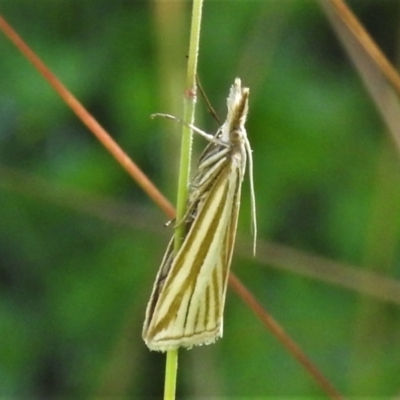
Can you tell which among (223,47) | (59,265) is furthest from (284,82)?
(59,265)

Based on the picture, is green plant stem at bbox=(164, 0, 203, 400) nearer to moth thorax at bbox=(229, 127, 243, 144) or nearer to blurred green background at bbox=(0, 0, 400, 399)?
moth thorax at bbox=(229, 127, 243, 144)

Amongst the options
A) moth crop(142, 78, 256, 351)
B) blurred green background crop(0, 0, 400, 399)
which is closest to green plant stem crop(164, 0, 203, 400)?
moth crop(142, 78, 256, 351)

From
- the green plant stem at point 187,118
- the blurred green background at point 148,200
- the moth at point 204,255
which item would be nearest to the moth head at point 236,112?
the moth at point 204,255

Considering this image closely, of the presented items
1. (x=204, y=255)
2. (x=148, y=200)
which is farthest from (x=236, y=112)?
(x=148, y=200)

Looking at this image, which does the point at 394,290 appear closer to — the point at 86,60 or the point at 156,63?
the point at 156,63

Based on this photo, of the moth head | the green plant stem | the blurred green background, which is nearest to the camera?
the green plant stem
